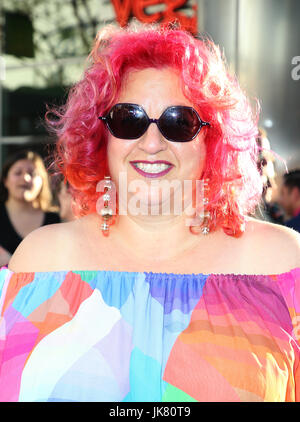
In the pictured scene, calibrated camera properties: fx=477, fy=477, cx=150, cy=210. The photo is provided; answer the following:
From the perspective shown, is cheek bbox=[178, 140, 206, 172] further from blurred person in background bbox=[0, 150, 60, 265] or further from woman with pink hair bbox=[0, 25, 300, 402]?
blurred person in background bbox=[0, 150, 60, 265]

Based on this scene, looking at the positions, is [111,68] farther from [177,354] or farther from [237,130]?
[177,354]

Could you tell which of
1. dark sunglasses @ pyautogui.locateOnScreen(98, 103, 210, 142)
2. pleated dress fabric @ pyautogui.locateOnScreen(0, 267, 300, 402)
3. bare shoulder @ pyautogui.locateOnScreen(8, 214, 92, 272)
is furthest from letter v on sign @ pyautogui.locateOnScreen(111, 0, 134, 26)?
pleated dress fabric @ pyautogui.locateOnScreen(0, 267, 300, 402)

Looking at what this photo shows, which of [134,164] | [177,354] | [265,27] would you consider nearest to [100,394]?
[177,354]

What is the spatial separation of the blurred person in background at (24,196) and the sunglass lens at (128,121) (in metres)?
2.44

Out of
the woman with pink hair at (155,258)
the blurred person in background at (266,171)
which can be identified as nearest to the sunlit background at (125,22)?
the blurred person in background at (266,171)

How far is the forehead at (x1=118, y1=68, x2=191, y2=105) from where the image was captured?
1.76 m

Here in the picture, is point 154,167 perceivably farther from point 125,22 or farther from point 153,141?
point 125,22

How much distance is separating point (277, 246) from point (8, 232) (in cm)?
275

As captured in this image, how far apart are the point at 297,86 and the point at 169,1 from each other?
240 cm

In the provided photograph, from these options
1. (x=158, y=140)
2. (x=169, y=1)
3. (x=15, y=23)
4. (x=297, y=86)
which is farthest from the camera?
(x=15, y=23)

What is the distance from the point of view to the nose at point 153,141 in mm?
1734

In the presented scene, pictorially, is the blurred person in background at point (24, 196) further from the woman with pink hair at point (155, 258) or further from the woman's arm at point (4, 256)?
the woman with pink hair at point (155, 258)

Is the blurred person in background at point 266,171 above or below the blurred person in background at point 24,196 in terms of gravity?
below
